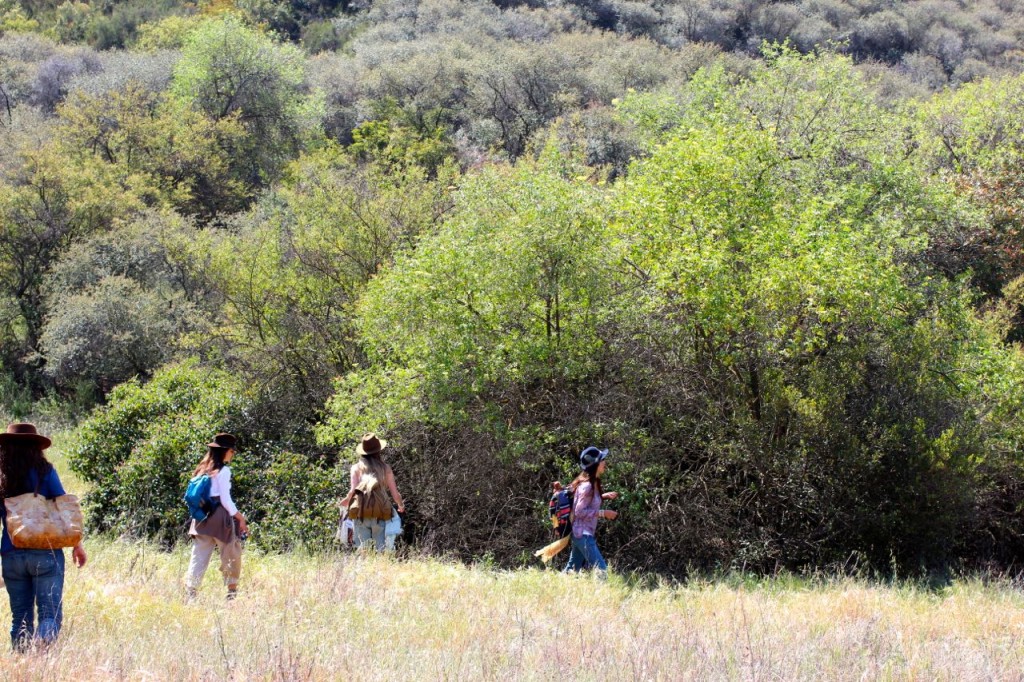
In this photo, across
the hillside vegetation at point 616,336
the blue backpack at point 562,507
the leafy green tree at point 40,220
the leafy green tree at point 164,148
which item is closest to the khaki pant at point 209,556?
the blue backpack at point 562,507

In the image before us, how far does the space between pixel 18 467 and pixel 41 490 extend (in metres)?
0.18

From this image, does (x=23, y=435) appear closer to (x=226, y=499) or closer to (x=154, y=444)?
(x=226, y=499)

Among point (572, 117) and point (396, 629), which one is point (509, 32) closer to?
point (572, 117)

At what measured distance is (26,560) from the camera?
5137 millimetres

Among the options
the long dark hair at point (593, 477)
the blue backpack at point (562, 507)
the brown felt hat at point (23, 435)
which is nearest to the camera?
the brown felt hat at point (23, 435)

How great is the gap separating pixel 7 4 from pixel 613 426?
74.5 meters

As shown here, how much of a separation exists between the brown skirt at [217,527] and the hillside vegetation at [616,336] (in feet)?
13.9

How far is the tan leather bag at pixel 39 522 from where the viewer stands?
505 centimetres

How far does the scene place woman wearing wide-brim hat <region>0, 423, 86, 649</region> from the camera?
5.12 metres

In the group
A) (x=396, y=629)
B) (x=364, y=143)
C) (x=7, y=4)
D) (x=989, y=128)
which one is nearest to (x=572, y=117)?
(x=364, y=143)

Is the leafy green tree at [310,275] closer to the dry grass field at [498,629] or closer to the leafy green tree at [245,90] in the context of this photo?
the dry grass field at [498,629]

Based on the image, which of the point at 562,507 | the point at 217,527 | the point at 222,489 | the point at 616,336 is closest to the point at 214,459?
the point at 222,489

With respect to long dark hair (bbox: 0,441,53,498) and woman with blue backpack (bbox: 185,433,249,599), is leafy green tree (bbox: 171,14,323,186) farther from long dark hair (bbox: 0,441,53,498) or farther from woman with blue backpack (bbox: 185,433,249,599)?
long dark hair (bbox: 0,441,53,498)

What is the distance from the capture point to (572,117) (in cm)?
3716
